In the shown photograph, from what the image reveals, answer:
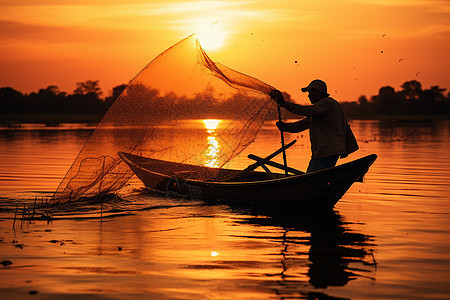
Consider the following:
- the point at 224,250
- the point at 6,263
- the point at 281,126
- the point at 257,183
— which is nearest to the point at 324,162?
the point at 281,126

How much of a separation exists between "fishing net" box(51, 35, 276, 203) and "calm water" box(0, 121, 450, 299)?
62 centimetres

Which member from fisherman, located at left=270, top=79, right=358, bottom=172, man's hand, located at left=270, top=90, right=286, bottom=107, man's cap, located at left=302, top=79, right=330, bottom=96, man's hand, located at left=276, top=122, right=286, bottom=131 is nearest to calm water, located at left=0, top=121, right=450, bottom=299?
fisherman, located at left=270, top=79, right=358, bottom=172

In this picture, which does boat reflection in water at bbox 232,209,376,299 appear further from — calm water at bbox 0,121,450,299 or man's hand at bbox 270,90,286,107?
man's hand at bbox 270,90,286,107

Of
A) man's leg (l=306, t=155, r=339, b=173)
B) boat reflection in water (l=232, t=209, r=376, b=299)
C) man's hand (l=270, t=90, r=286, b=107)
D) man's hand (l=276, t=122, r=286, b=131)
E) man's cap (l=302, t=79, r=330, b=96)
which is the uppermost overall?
man's cap (l=302, t=79, r=330, b=96)

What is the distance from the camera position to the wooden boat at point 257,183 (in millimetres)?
11211

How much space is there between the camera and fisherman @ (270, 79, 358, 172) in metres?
11.4

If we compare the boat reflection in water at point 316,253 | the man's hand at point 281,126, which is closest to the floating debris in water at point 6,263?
the boat reflection in water at point 316,253

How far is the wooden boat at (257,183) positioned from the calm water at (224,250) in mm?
282

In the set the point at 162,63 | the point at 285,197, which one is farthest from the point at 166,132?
the point at 285,197

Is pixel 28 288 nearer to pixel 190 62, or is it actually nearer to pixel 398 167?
pixel 190 62

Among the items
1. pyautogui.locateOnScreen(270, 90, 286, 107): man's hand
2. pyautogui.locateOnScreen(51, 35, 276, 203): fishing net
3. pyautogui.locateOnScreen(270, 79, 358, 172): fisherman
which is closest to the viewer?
pyautogui.locateOnScreen(270, 79, 358, 172): fisherman

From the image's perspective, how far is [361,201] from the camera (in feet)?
45.4

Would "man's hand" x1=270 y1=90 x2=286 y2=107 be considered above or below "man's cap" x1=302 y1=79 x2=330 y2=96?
below

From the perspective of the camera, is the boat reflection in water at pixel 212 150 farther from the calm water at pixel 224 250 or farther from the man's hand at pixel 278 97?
the man's hand at pixel 278 97
